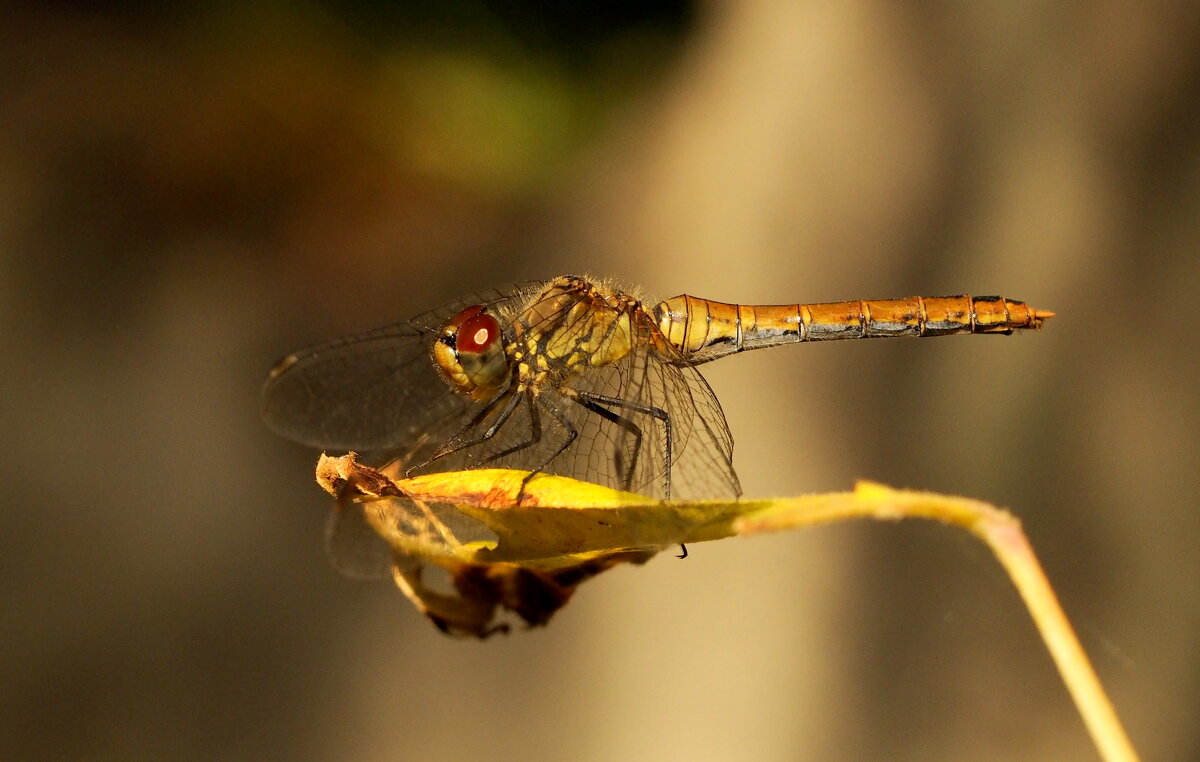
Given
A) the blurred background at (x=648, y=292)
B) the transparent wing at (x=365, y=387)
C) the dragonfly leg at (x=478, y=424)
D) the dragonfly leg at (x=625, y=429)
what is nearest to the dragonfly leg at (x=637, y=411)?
the dragonfly leg at (x=625, y=429)

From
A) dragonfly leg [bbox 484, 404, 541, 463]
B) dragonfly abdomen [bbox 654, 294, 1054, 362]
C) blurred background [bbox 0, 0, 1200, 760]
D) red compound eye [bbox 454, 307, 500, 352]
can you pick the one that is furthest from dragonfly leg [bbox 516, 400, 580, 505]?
blurred background [bbox 0, 0, 1200, 760]

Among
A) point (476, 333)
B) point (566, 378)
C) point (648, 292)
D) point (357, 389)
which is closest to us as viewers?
point (476, 333)

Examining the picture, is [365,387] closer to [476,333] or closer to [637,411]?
[476,333]

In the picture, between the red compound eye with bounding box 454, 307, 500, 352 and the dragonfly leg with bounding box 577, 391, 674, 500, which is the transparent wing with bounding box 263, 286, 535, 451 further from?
the dragonfly leg with bounding box 577, 391, 674, 500

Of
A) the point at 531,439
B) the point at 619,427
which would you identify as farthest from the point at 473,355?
the point at 619,427

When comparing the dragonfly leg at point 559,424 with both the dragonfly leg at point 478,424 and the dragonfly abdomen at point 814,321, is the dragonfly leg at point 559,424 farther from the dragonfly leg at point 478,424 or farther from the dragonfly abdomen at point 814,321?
the dragonfly abdomen at point 814,321

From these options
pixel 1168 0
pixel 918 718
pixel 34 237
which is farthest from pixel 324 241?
pixel 1168 0
